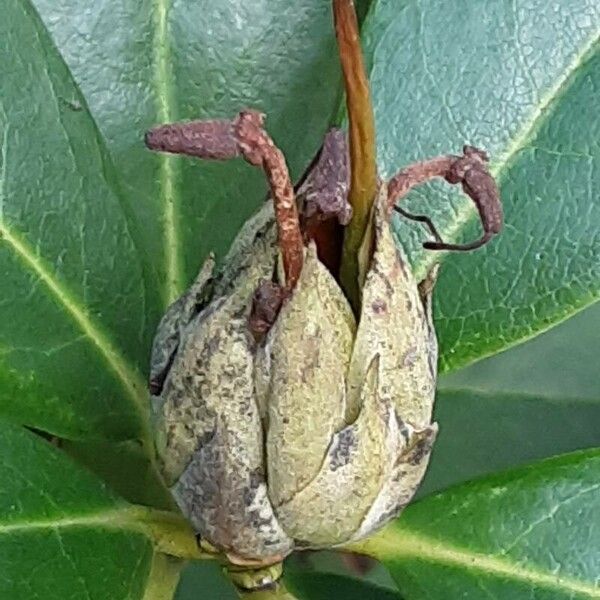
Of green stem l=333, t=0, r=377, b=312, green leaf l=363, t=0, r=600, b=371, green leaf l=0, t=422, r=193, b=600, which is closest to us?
green stem l=333, t=0, r=377, b=312

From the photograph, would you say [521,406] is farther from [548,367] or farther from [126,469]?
[126,469]

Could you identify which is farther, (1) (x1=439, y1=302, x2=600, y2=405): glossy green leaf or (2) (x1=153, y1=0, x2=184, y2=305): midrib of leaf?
(1) (x1=439, y1=302, x2=600, y2=405): glossy green leaf

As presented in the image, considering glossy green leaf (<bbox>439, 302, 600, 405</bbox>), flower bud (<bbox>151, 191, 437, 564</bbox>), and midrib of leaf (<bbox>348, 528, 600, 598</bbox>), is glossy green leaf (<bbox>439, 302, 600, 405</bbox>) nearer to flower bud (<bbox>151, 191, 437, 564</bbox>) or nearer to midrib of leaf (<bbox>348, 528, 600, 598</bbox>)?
midrib of leaf (<bbox>348, 528, 600, 598</bbox>)

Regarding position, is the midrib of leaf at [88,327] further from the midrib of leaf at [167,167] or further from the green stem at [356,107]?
the green stem at [356,107]

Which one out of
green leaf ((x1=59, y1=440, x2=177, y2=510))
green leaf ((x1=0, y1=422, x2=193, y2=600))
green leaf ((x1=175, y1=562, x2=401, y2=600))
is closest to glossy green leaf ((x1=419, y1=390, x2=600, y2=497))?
green leaf ((x1=175, y1=562, x2=401, y2=600))

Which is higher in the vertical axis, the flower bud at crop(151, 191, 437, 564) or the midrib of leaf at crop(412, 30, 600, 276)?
the midrib of leaf at crop(412, 30, 600, 276)

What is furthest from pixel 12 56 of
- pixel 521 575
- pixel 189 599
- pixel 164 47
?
pixel 189 599

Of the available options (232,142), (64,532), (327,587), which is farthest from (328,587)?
(232,142)
